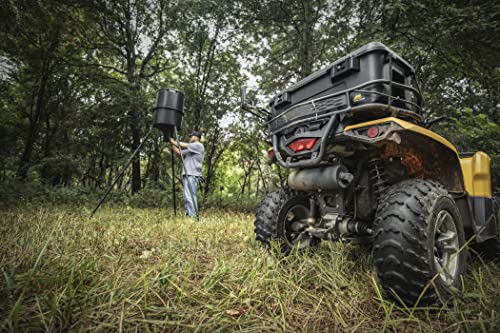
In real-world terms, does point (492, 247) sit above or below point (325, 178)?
below

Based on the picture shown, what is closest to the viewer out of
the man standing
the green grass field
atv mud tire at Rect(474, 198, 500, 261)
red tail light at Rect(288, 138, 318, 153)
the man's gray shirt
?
the green grass field

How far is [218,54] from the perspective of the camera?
8.93 meters

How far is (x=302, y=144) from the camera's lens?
2.10 meters

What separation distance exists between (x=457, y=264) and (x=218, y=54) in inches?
357

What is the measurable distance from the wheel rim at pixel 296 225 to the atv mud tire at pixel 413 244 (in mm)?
959

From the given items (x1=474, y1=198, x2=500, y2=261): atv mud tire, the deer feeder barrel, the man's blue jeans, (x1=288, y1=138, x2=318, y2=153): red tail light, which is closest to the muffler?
(x1=288, y1=138, x2=318, y2=153): red tail light

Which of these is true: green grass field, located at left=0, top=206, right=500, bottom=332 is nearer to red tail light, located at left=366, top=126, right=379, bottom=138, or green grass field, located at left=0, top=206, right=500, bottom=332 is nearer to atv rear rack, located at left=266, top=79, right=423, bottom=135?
red tail light, located at left=366, top=126, right=379, bottom=138

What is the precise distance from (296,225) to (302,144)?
0.89m

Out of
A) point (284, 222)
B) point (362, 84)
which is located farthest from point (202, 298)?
point (362, 84)

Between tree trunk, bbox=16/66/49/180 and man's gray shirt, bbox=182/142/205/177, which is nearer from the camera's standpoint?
man's gray shirt, bbox=182/142/205/177

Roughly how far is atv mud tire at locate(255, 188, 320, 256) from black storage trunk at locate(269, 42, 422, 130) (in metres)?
0.81

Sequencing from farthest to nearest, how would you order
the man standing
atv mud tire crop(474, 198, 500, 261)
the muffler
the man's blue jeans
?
the man standing, the man's blue jeans, atv mud tire crop(474, 198, 500, 261), the muffler

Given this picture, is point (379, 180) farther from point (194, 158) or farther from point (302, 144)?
point (194, 158)

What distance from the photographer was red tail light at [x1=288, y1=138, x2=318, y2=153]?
6.66 feet
